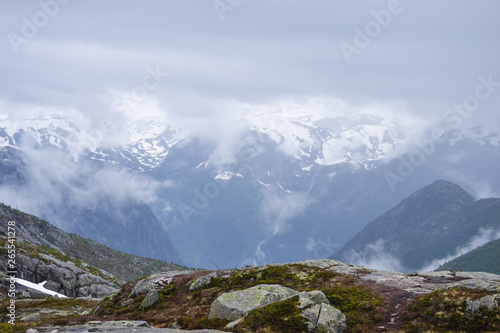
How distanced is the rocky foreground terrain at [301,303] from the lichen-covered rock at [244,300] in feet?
0.28

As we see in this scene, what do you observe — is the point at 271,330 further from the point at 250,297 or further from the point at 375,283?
the point at 375,283

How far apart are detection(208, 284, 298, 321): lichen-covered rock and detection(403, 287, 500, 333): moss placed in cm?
1045

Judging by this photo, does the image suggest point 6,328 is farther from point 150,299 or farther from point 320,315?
point 320,315

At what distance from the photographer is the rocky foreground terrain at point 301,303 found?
2920 cm

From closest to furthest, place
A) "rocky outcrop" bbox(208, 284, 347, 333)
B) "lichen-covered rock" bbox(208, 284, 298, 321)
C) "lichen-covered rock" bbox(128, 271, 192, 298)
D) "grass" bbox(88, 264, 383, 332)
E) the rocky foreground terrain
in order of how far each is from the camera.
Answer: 1. the rocky foreground terrain
2. "rocky outcrop" bbox(208, 284, 347, 333)
3. "grass" bbox(88, 264, 383, 332)
4. "lichen-covered rock" bbox(208, 284, 298, 321)
5. "lichen-covered rock" bbox(128, 271, 192, 298)

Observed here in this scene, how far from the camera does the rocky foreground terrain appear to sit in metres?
29.2

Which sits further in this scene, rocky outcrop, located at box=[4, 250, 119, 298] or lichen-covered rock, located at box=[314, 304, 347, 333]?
rocky outcrop, located at box=[4, 250, 119, 298]

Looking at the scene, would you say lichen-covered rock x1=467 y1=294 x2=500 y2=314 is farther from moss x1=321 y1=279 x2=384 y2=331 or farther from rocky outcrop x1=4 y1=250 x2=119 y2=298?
rocky outcrop x1=4 y1=250 x2=119 y2=298

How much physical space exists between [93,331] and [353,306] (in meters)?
20.6

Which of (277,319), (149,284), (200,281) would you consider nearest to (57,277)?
(149,284)

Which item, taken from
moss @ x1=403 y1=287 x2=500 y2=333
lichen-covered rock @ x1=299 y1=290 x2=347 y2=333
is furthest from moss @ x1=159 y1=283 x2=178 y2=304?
moss @ x1=403 y1=287 x2=500 y2=333

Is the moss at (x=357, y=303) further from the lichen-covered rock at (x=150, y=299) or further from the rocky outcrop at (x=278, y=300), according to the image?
the lichen-covered rock at (x=150, y=299)

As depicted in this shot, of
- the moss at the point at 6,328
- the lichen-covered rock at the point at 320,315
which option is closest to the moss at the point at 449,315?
the lichen-covered rock at the point at 320,315

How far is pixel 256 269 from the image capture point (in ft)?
151
